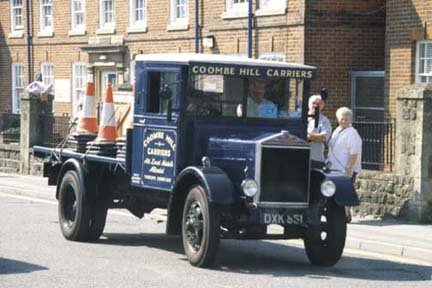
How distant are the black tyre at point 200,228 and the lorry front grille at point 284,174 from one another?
63 cm

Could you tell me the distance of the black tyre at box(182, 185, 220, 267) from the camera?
11.5 meters

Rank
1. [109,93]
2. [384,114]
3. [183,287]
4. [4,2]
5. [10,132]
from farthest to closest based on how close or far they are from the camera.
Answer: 1. [4,2]
2. [10,132]
3. [384,114]
4. [109,93]
5. [183,287]

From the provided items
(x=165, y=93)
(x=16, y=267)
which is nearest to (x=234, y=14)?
(x=165, y=93)

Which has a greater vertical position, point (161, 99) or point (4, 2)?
point (4, 2)

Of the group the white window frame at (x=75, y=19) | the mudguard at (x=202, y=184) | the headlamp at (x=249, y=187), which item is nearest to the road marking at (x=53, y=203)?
the mudguard at (x=202, y=184)

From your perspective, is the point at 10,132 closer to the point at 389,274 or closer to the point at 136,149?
the point at 136,149

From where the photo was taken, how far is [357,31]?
76.6ft

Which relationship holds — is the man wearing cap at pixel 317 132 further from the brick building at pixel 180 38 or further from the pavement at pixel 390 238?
the brick building at pixel 180 38

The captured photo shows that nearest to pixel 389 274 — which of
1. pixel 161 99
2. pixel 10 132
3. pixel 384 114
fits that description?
pixel 161 99

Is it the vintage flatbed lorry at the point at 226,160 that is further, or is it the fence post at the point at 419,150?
the fence post at the point at 419,150

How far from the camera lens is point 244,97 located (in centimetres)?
1275

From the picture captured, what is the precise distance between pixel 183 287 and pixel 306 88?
361 centimetres

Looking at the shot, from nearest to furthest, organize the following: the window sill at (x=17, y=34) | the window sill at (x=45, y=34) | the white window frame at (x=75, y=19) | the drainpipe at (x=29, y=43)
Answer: the white window frame at (x=75, y=19)
the window sill at (x=45, y=34)
the drainpipe at (x=29, y=43)
the window sill at (x=17, y=34)

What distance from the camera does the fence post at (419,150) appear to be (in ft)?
52.7
